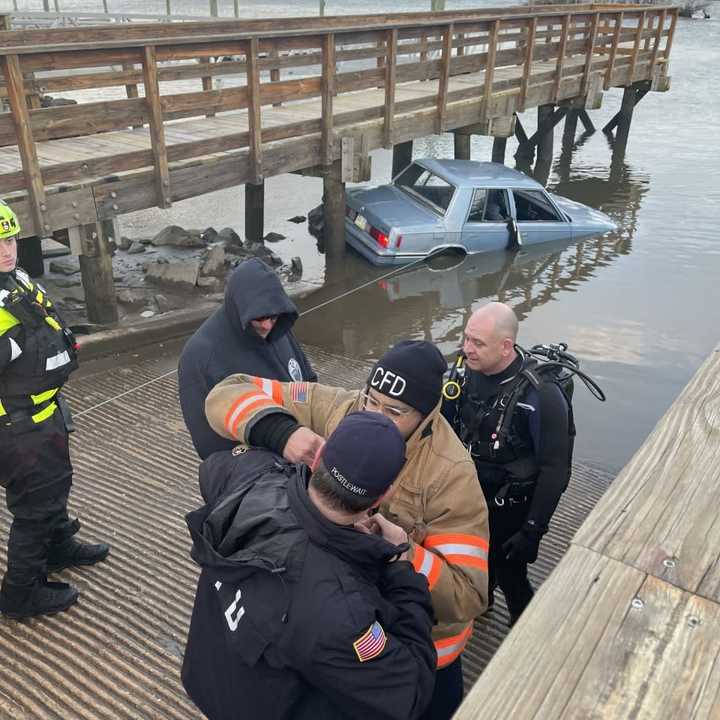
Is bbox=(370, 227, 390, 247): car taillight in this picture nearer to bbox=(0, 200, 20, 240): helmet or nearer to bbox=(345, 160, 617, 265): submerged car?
bbox=(345, 160, 617, 265): submerged car

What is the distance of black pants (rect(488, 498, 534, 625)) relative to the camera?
10.9 feet

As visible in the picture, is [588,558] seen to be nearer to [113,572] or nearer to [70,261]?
[113,572]

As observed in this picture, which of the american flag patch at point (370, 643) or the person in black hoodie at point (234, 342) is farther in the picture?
the person in black hoodie at point (234, 342)

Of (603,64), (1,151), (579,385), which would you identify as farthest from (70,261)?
(603,64)

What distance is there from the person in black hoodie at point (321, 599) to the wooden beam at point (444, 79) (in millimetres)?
10067

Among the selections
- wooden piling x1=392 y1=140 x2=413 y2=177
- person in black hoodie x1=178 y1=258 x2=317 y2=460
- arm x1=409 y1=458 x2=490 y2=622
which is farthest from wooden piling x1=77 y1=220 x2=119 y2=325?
wooden piling x1=392 y1=140 x2=413 y2=177

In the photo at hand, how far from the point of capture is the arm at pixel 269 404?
2.19 metres

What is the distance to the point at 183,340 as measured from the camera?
7.73 meters

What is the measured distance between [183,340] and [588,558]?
6823 millimetres

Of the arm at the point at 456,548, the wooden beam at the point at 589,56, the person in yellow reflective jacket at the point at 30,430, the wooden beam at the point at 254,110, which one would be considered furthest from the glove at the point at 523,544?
the wooden beam at the point at 589,56

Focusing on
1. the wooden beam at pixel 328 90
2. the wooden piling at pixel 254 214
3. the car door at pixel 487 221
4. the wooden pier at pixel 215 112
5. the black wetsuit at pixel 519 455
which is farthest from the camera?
the wooden piling at pixel 254 214

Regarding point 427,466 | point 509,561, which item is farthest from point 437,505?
point 509,561

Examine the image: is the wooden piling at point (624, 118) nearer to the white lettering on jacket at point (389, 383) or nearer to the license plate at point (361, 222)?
the license plate at point (361, 222)

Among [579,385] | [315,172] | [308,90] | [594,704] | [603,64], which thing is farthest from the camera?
[603,64]
